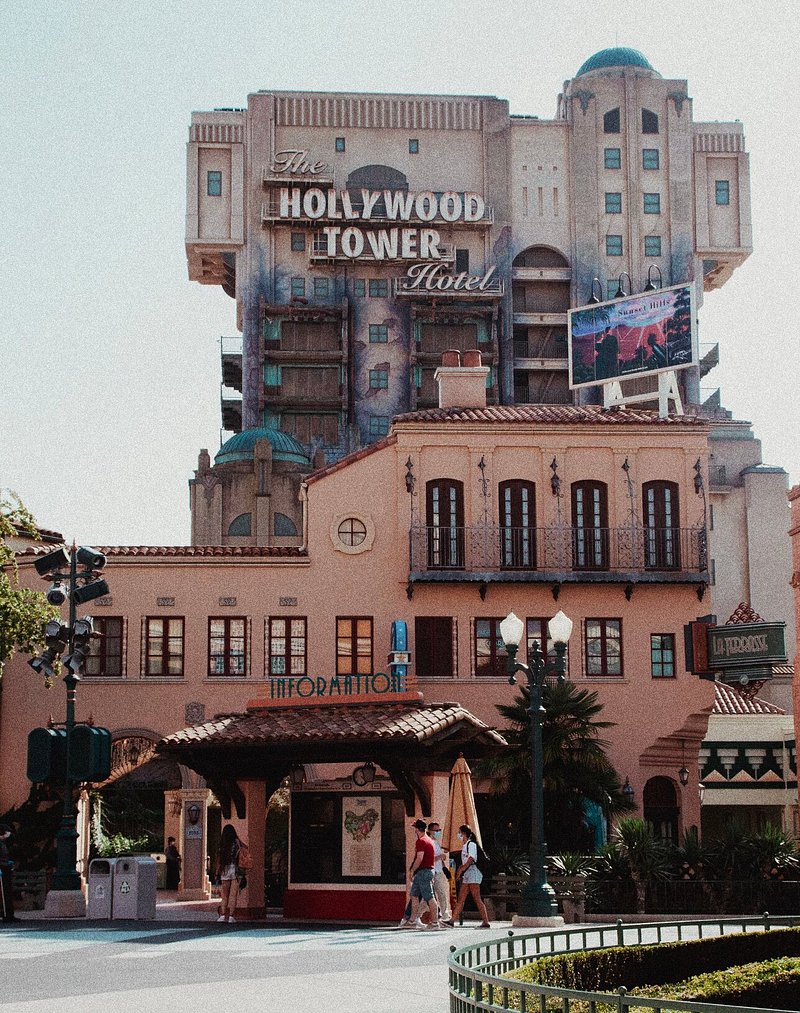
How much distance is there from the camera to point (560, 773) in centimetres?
3434

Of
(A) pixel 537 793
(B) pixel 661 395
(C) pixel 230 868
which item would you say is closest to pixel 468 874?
(A) pixel 537 793

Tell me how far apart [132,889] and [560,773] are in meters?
9.89

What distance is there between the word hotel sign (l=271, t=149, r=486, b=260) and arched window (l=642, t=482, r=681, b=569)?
37.4 metres

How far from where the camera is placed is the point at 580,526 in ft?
138

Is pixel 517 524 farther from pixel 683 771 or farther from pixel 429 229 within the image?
pixel 429 229

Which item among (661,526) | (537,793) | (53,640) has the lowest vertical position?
(537,793)

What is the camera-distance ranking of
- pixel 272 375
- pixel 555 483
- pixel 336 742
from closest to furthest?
pixel 336 742
pixel 555 483
pixel 272 375

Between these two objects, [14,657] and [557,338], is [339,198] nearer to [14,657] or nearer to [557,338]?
[557,338]

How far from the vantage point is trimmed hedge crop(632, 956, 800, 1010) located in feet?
41.7

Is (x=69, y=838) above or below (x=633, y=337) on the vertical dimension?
below

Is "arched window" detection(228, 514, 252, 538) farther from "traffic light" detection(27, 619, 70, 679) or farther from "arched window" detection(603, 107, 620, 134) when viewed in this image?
"traffic light" detection(27, 619, 70, 679)

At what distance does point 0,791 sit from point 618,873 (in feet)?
59.5

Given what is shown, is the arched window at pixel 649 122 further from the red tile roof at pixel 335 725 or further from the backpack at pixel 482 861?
the red tile roof at pixel 335 725

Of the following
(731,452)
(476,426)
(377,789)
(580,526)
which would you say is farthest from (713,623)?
(731,452)
